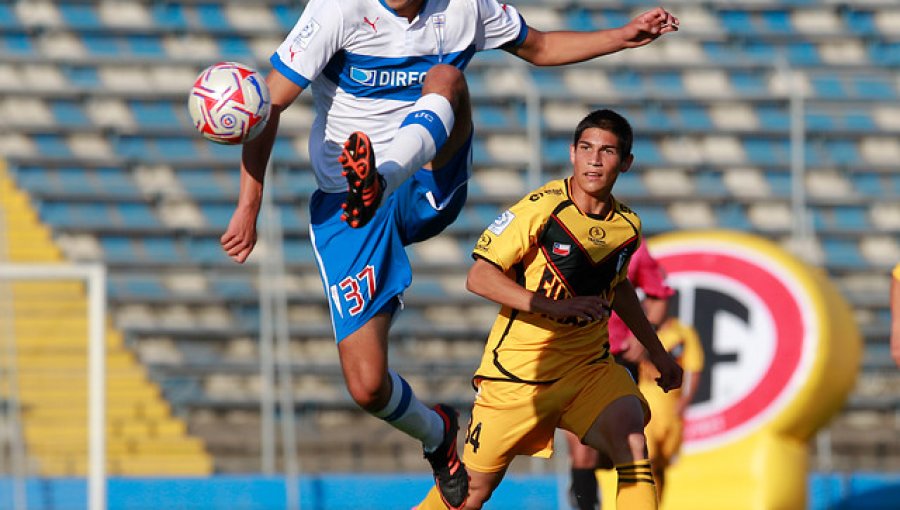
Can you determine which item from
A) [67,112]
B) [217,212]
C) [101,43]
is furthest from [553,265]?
[101,43]

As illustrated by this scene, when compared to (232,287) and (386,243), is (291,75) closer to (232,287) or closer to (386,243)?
(386,243)

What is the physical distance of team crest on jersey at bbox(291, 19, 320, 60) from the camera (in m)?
5.25

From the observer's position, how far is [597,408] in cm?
539

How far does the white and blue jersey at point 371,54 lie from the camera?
529cm

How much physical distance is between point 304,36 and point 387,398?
1.38m

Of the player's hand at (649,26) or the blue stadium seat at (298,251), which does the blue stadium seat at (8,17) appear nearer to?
the blue stadium seat at (298,251)

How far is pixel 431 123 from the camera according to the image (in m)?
5.10

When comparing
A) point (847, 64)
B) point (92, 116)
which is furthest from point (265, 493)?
point (847, 64)

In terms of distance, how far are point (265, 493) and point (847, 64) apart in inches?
251

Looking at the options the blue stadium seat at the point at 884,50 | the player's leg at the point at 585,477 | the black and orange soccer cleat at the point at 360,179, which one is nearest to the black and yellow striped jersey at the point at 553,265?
the black and orange soccer cleat at the point at 360,179

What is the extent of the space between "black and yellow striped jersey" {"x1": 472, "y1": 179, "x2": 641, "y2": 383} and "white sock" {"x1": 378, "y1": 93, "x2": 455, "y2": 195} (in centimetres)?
43

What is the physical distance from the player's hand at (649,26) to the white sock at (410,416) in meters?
1.55

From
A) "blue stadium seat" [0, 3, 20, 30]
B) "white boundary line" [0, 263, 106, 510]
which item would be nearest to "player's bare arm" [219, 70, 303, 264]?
"white boundary line" [0, 263, 106, 510]

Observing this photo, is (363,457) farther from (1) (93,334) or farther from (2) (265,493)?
(1) (93,334)
